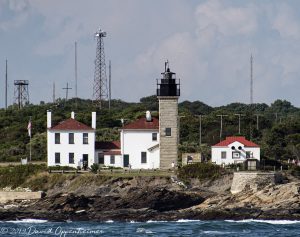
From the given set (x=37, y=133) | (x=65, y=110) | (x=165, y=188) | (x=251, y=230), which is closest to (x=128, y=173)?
(x=165, y=188)

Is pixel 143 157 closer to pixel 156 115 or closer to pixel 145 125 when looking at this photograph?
pixel 145 125

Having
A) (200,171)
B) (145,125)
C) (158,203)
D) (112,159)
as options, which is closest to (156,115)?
(145,125)

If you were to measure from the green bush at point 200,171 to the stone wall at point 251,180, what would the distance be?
176 cm

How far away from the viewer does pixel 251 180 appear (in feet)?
206

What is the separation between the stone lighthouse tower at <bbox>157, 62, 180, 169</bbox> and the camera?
224 feet

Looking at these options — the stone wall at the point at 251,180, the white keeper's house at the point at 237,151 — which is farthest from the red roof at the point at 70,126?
the stone wall at the point at 251,180

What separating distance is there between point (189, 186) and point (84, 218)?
6960 millimetres

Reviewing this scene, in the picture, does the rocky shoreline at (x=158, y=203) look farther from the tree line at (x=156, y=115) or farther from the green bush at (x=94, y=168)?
the tree line at (x=156, y=115)

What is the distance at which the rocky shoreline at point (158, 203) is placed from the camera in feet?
196

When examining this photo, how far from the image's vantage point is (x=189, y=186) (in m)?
64.3

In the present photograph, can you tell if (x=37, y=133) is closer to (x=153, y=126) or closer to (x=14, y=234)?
(x=153, y=126)

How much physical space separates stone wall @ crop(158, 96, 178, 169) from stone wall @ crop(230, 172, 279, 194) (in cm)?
609

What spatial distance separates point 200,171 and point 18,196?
9821 millimetres

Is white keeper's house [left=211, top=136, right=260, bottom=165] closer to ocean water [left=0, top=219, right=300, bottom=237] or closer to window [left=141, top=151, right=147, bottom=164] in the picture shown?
window [left=141, top=151, right=147, bottom=164]
